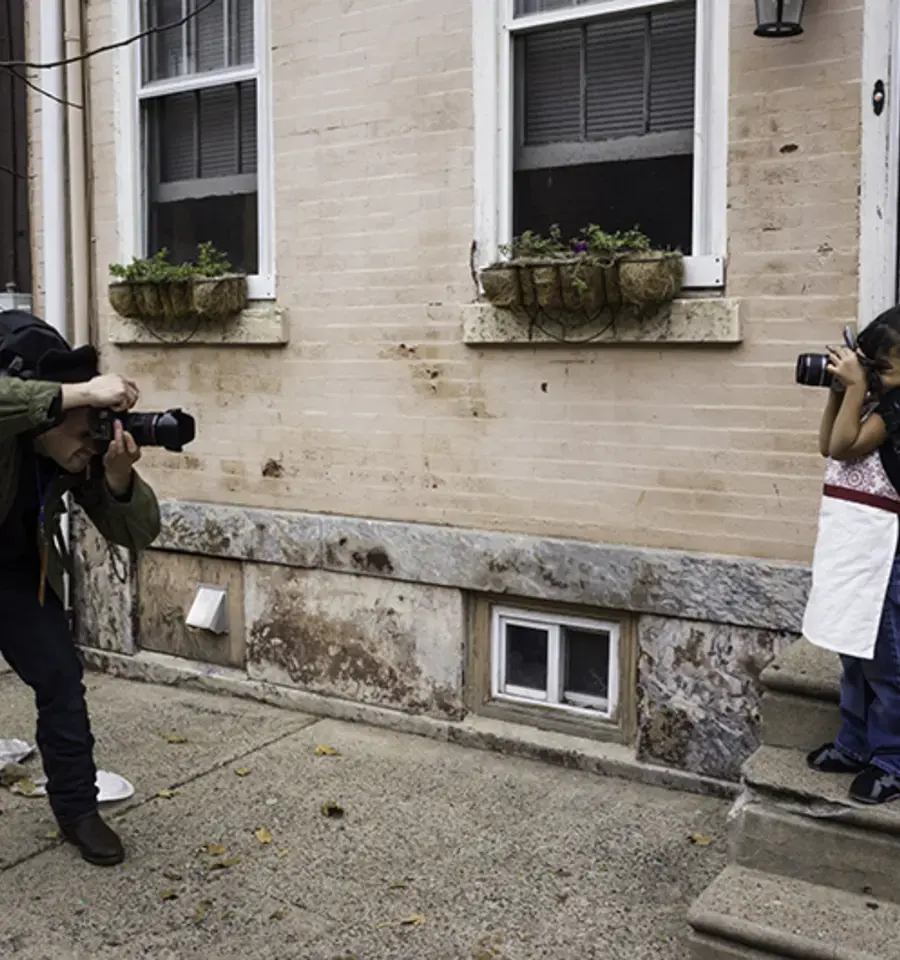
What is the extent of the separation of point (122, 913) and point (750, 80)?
3.48m

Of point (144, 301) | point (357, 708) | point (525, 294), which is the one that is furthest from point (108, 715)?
point (525, 294)

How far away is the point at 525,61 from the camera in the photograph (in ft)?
15.9

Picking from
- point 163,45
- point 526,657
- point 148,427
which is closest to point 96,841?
point 148,427

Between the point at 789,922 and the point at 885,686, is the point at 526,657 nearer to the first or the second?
the point at 885,686

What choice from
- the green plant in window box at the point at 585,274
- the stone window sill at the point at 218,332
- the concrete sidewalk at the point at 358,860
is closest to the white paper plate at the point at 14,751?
the concrete sidewalk at the point at 358,860

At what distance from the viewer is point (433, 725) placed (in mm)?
5074

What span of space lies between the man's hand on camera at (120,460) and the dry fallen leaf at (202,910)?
130cm

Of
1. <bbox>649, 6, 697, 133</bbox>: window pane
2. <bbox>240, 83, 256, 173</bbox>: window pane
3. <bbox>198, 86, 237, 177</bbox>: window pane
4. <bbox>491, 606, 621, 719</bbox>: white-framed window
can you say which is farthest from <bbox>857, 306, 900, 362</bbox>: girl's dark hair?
<bbox>198, 86, 237, 177</bbox>: window pane

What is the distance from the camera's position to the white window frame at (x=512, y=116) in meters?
4.32

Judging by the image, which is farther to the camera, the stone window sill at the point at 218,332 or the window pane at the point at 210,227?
the window pane at the point at 210,227

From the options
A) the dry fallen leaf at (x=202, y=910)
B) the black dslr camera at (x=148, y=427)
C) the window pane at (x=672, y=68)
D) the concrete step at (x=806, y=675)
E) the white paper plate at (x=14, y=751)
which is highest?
the window pane at (x=672, y=68)

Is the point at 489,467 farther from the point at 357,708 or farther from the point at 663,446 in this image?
the point at 357,708

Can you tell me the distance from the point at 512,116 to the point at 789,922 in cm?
325

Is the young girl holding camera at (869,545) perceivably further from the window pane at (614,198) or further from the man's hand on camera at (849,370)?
the window pane at (614,198)
